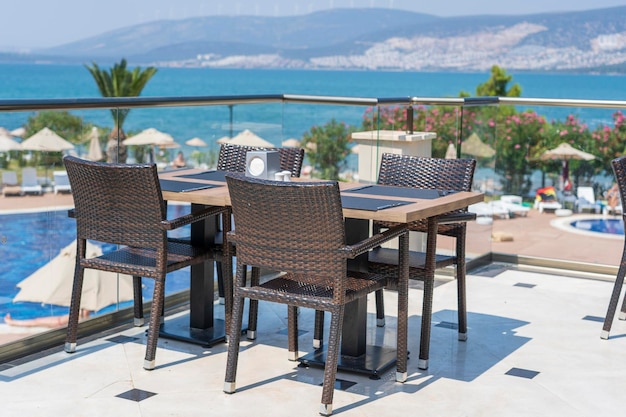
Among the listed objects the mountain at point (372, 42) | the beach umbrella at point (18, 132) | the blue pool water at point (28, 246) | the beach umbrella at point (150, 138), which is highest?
the mountain at point (372, 42)

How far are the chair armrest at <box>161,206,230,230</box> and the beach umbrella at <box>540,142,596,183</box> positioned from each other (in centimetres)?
314

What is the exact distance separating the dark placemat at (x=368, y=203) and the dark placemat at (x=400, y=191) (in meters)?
0.19

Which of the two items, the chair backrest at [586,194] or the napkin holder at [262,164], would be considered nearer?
the napkin holder at [262,164]

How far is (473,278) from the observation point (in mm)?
6332

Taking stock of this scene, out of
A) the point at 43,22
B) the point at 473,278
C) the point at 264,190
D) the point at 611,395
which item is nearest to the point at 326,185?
the point at 264,190

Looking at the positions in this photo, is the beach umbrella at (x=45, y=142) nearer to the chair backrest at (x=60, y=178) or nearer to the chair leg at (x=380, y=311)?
the chair backrest at (x=60, y=178)

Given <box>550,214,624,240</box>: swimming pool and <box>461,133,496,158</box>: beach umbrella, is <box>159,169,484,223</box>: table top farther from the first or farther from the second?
<box>550,214,624,240</box>: swimming pool

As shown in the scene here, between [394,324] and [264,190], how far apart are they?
1706 millimetres

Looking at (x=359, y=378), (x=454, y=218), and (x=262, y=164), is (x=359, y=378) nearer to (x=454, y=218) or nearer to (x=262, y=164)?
(x=454, y=218)

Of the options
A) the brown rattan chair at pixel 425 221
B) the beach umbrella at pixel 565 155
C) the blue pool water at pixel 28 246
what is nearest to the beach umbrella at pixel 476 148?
the beach umbrella at pixel 565 155

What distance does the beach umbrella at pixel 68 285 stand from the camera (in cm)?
460

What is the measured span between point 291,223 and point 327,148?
2865mm

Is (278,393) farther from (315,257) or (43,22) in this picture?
(43,22)

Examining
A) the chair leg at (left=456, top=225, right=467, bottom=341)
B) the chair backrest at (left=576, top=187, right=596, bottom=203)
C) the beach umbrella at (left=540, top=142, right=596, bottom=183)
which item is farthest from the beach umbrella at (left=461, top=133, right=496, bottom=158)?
the chair leg at (left=456, top=225, right=467, bottom=341)
